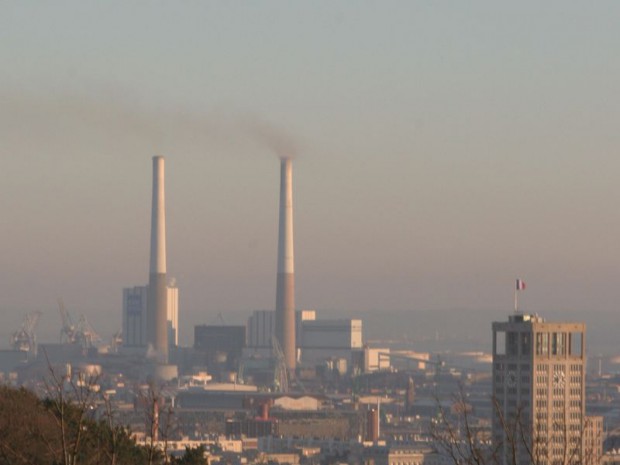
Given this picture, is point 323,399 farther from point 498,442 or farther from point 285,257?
point 498,442

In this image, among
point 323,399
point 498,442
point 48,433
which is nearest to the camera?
point 498,442

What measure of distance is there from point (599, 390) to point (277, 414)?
39.3 m

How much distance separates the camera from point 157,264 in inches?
6634

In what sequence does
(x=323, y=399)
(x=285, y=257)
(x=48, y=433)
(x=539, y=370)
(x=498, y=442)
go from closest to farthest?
(x=498, y=442), (x=48, y=433), (x=539, y=370), (x=285, y=257), (x=323, y=399)

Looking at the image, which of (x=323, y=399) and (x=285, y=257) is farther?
(x=323, y=399)

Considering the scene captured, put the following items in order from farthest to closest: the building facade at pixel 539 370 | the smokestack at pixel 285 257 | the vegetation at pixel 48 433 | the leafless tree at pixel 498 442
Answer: the smokestack at pixel 285 257
the building facade at pixel 539 370
the vegetation at pixel 48 433
the leafless tree at pixel 498 442

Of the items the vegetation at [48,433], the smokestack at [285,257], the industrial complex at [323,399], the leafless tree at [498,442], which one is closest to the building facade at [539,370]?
the industrial complex at [323,399]

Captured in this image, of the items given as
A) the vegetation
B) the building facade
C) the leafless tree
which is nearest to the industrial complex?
the building facade

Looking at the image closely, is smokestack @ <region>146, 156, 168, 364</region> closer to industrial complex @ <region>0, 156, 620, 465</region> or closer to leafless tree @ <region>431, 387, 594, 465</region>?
industrial complex @ <region>0, 156, 620, 465</region>

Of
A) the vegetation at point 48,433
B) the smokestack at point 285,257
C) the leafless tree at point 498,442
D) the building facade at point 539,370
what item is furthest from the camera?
the smokestack at point 285,257

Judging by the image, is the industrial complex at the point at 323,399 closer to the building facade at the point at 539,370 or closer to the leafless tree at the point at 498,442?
the building facade at the point at 539,370

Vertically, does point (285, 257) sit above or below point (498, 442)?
above

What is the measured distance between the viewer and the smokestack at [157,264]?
162 m

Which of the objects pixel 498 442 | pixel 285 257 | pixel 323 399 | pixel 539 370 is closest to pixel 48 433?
pixel 498 442
